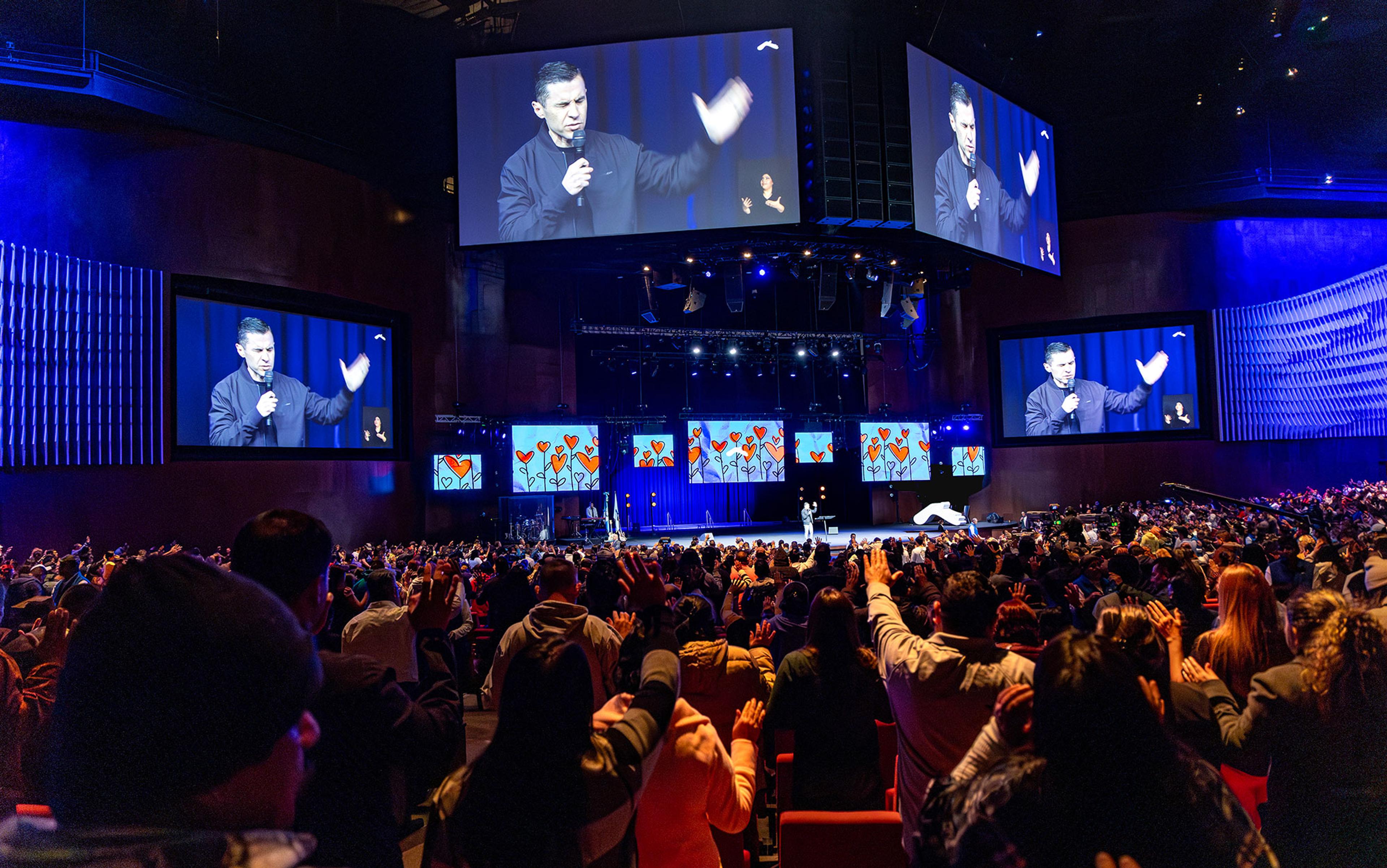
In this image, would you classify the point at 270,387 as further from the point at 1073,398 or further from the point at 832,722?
the point at 1073,398

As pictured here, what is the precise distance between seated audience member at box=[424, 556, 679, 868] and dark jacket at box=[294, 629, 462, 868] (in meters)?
0.42

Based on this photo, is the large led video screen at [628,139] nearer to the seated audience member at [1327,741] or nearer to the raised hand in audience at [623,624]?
the raised hand in audience at [623,624]

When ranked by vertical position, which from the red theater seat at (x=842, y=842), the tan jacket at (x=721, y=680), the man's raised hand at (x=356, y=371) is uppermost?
the man's raised hand at (x=356, y=371)

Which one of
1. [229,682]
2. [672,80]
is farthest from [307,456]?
[229,682]

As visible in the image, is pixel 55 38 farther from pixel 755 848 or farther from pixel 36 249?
pixel 755 848

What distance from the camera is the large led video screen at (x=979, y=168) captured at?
614 inches

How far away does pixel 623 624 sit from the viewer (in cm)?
286

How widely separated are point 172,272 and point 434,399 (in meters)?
6.56

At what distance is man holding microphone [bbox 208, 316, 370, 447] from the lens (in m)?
15.1

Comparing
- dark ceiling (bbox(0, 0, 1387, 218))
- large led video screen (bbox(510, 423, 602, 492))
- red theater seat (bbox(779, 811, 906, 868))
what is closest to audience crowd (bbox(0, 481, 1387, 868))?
red theater seat (bbox(779, 811, 906, 868))

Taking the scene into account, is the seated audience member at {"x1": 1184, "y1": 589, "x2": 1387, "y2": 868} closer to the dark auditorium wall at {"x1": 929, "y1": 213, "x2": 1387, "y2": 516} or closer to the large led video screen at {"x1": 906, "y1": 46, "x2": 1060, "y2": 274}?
the large led video screen at {"x1": 906, "y1": 46, "x2": 1060, "y2": 274}

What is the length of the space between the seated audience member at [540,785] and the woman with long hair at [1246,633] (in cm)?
261

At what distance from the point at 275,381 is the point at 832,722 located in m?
15.8

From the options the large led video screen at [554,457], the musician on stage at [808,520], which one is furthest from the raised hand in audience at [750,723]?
the large led video screen at [554,457]
